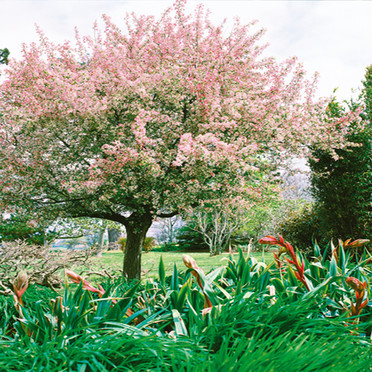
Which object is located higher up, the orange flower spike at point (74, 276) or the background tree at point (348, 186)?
the background tree at point (348, 186)

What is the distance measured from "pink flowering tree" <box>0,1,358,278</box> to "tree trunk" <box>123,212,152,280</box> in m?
0.05

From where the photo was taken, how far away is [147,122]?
6527 millimetres

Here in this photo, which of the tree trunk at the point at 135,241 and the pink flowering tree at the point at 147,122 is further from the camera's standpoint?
the tree trunk at the point at 135,241

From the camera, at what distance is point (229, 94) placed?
6.70 metres

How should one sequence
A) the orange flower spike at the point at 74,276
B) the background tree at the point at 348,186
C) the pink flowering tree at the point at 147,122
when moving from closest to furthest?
1. the orange flower spike at the point at 74,276
2. the pink flowering tree at the point at 147,122
3. the background tree at the point at 348,186

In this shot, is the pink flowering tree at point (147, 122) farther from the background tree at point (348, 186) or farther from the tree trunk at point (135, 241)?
the background tree at point (348, 186)

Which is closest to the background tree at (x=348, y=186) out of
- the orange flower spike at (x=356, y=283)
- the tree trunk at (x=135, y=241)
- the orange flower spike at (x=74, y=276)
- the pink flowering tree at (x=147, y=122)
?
the pink flowering tree at (x=147, y=122)

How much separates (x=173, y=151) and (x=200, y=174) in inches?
28.4

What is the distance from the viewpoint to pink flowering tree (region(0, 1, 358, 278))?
5.97 m

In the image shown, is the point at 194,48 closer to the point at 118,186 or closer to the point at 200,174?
the point at 200,174

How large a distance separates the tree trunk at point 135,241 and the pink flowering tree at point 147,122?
50 millimetres

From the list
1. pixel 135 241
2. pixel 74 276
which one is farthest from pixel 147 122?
pixel 74 276

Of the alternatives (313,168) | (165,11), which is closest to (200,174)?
(165,11)

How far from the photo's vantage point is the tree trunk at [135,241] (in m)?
7.52
